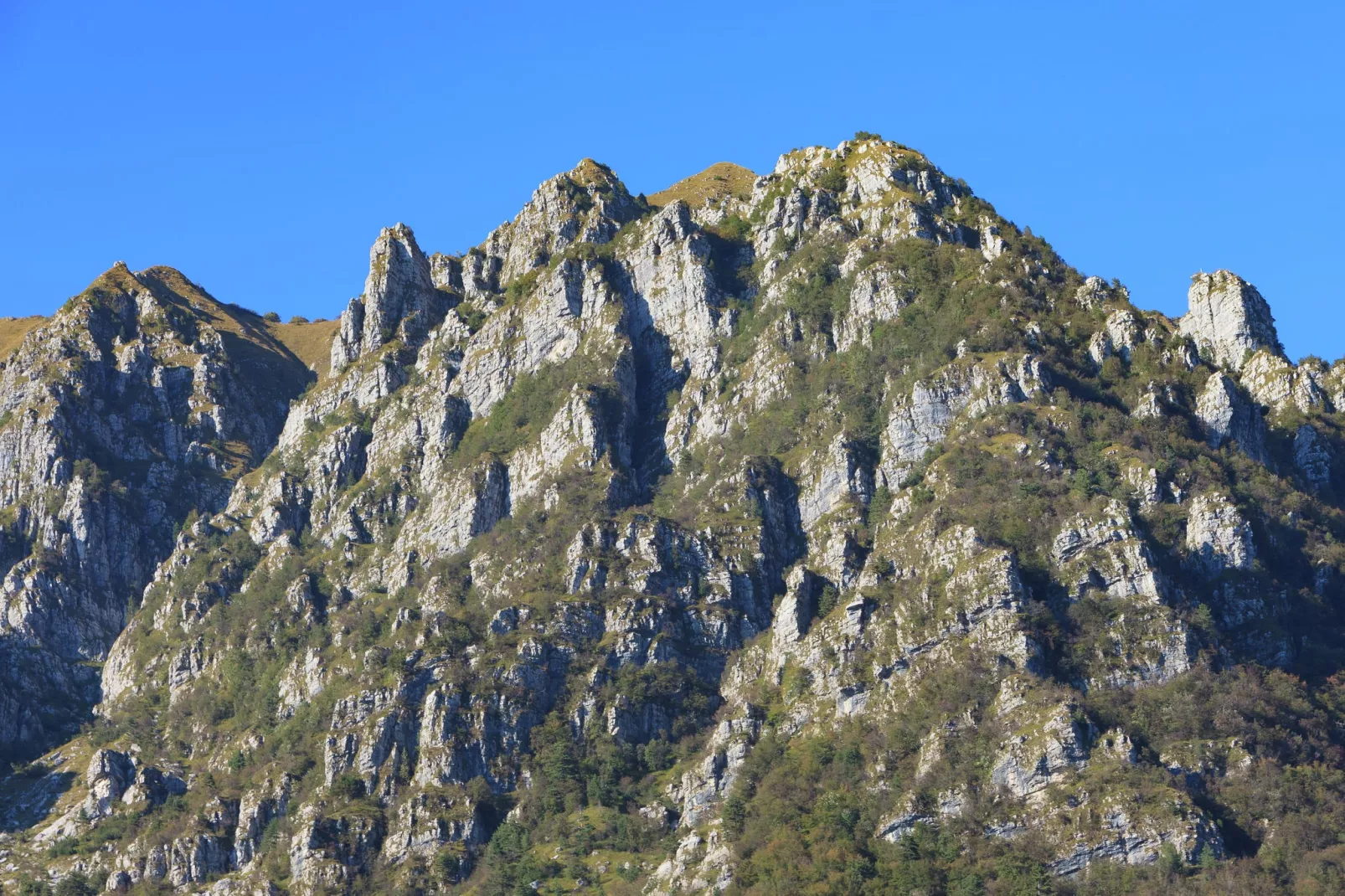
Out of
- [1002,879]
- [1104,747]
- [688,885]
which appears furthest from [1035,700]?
[688,885]

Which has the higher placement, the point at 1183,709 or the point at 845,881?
the point at 1183,709

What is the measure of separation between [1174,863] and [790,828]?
36729mm

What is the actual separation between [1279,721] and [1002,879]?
3360 centimetres

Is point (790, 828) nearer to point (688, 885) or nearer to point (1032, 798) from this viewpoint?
point (688, 885)

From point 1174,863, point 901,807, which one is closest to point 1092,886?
point 1174,863

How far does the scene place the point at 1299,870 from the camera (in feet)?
594

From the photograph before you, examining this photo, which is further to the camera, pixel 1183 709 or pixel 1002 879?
pixel 1183 709

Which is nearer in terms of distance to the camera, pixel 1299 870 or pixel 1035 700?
pixel 1299 870

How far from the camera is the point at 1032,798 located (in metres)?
192

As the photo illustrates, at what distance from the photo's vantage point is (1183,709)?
19875 centimetres

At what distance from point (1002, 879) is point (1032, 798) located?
10420mm

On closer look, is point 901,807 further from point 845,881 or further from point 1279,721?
point 1279,721

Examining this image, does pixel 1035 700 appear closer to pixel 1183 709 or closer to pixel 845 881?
pixel 1183 709

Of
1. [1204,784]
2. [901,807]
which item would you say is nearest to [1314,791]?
[1204,784]
